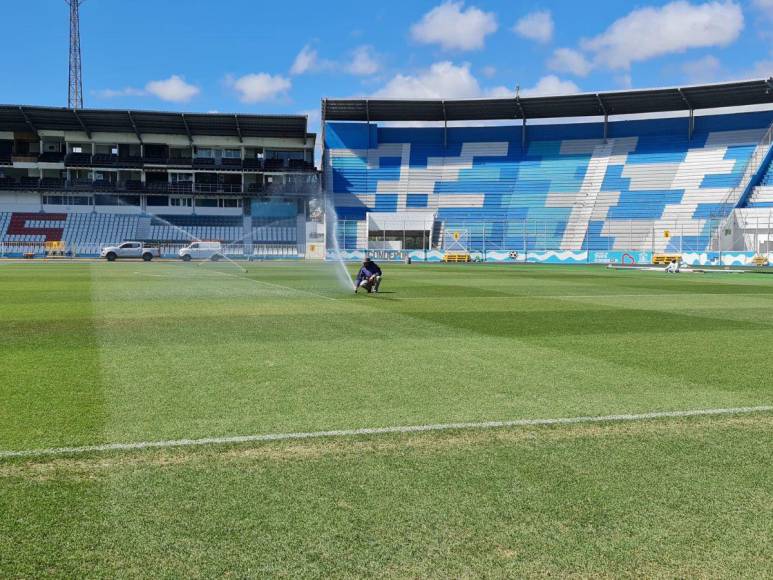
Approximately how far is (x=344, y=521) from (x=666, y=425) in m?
3.59

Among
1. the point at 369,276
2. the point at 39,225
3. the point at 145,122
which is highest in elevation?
the point at 145,122

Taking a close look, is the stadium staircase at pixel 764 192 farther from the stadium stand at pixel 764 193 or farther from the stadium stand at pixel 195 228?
the stadium stand at pixel 195 228

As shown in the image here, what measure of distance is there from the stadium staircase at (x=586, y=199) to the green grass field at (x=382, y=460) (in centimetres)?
5441

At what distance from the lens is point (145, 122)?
7650 centimetres

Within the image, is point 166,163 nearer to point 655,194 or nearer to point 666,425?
point 655,194

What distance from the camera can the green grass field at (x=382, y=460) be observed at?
3.62 meters

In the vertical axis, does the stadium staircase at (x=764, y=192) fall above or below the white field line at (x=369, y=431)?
above

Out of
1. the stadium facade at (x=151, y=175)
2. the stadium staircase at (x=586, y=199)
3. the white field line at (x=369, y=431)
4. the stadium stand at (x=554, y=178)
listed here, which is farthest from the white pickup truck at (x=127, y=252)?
the white field line at (x=369, y=431)

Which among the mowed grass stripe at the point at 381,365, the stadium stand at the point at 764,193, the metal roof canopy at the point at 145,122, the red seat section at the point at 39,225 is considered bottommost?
the mowed grass stripe at the point at 381,365

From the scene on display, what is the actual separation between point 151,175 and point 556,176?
4672 cm

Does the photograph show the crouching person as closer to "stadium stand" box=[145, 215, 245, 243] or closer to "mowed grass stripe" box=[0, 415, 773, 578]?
"mowed grass stripe" box=[0, 415, 773, 578]

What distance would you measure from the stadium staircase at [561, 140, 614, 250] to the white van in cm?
3256

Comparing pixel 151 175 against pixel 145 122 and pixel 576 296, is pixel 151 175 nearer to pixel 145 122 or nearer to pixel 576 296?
pixel 145 122

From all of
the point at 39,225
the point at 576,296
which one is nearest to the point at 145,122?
the point at 39,225
